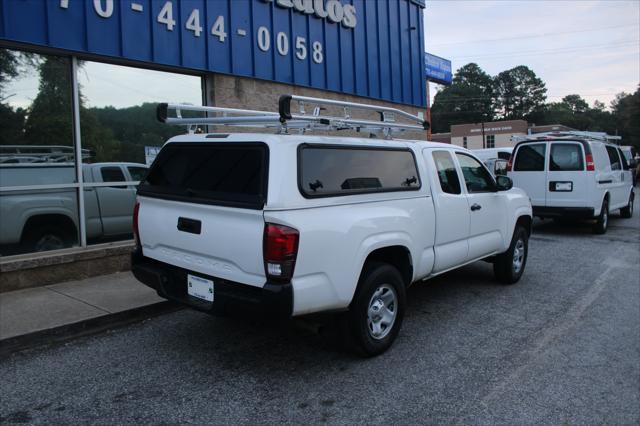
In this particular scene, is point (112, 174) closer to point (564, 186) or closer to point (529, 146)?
point (529, 146)

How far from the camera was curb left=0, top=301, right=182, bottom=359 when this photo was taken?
14.8ft

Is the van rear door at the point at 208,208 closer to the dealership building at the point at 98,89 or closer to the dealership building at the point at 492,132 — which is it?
the dealership building at the point at 98,89

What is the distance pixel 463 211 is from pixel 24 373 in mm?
4323

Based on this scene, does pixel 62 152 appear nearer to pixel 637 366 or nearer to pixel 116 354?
pixel 116 354

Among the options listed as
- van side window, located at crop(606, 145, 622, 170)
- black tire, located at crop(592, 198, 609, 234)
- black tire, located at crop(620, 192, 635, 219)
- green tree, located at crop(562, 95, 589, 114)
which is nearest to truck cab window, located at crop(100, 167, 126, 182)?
black tire, located at crop(592, 198, 609, 234)

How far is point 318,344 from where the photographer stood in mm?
4594

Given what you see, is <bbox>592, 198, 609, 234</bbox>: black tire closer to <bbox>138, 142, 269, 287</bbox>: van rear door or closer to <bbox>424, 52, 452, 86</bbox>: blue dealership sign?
<bbox>138, 142, 269, 287</bbox>: van rear door

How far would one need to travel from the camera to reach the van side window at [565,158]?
10.6m

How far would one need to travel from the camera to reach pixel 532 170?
11.1 metres

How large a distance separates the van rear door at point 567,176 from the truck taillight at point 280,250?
902cm

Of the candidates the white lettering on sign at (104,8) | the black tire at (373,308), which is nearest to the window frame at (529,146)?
the black tire at (373,308)

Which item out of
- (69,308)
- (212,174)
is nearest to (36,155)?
(69,308)

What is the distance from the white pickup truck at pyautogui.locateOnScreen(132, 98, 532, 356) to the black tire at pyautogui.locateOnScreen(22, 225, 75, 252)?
8.83 ft

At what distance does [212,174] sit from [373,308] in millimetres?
1715
